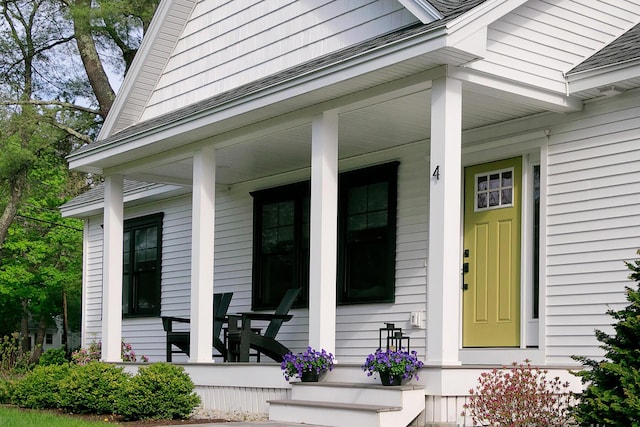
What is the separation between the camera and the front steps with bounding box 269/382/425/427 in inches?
331

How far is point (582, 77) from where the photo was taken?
9539 mm

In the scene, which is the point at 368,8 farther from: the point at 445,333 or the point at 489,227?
the point at 445,333

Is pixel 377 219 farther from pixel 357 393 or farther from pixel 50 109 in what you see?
pixel 50 109

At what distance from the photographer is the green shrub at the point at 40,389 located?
12.0 meters

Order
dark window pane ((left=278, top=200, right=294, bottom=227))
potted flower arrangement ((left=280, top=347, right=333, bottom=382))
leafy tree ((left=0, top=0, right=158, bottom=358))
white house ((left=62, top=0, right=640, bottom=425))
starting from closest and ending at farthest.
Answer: white house ((left=62, top=0, right=640, bottom=425)) → potted flower arrangement ((left=280, top=347, right=333, bottom=382)) → dark window pane ((left=278, top=200, right=294, bottom=227)) → leafy tree ((left=0, top=0, right=158, bottom=358))

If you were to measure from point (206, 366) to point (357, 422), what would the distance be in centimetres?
342

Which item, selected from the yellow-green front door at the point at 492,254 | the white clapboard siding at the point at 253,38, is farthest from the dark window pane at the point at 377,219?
the white clapboard siding at the point at 253,38

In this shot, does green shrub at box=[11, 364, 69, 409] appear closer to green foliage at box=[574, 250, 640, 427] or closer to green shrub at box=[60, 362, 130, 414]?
green shrub at box=[60, 362, 130, 414]

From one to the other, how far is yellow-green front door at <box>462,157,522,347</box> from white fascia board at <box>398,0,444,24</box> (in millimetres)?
2206

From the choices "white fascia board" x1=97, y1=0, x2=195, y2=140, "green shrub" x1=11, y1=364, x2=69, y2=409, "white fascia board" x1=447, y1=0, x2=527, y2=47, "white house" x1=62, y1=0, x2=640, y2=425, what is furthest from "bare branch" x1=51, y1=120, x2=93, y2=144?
"white fascia board" x1=447, y1=0, x2=527, y2=47

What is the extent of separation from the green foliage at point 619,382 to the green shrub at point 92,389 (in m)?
6.08

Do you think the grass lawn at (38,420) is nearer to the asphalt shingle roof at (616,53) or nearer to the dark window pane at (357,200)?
the dark window pane at (357,200)

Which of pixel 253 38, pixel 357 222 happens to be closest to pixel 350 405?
pixel 357 222

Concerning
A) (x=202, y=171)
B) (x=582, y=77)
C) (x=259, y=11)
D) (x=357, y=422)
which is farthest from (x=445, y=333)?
(x=259, y=11)
